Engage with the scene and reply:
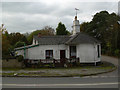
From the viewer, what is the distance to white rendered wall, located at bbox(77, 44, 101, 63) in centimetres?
2022

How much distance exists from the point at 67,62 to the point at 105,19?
83.3ft

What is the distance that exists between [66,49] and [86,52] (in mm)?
3182

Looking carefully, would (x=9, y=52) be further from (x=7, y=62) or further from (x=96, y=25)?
(x=96, y=25)

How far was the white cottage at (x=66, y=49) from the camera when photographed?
66.4 ft

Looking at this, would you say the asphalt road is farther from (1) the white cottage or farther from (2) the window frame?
(2) the window frame

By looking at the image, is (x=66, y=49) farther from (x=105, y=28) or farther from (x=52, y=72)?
(x=105, y=28)

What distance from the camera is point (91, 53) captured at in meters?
20.3

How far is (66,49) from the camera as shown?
21578mm

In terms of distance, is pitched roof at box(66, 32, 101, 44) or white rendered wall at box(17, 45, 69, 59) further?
white rendered wall at box(17, 45, 69, 59)

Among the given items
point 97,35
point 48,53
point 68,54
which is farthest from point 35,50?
point 97,35

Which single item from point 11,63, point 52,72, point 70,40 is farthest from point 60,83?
point 70,40

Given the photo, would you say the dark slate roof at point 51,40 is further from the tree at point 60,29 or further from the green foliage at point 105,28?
the tree at point 60,29

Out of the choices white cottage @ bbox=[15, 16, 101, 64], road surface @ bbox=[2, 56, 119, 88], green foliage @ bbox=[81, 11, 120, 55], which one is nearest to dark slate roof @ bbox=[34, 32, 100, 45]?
white cottage @ bbox=[15, 16, 101, 64]

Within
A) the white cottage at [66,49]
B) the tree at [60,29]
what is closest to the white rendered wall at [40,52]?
the white cottage at [66,49]
